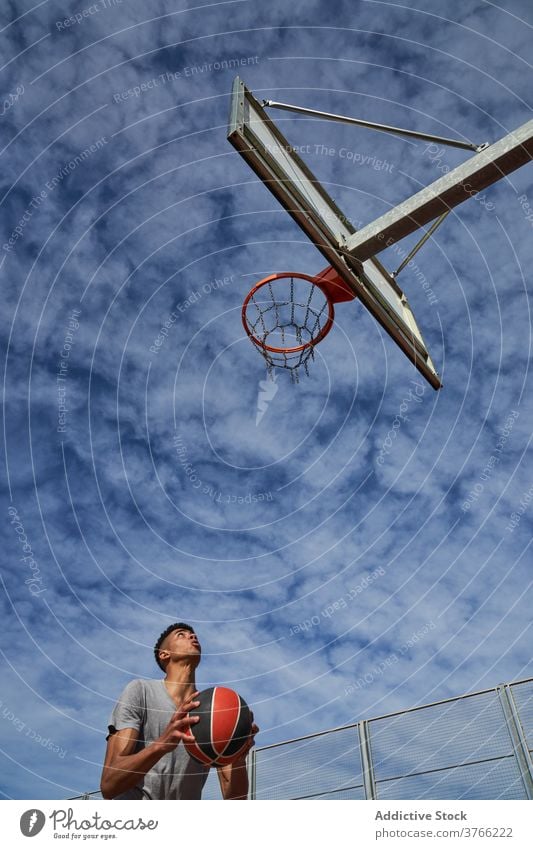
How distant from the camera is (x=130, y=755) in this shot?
5.80 metres

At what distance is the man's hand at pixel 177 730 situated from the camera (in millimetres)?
5852

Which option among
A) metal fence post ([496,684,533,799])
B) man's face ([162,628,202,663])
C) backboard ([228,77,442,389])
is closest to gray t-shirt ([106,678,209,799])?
man's face ([162,628,202,663])

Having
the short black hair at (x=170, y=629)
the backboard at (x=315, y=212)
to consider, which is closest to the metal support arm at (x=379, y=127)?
the backboard at (x=315, y=212)

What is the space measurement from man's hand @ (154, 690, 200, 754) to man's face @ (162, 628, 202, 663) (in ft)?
2.57

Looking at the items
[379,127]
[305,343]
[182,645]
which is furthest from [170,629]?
[379,127]

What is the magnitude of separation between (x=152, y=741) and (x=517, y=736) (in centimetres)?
381

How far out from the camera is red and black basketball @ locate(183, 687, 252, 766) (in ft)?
20.3

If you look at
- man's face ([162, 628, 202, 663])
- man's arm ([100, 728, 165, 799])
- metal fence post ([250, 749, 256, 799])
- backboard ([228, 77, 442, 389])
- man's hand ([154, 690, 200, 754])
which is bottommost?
man's arm ([100, 728, 165, 799])

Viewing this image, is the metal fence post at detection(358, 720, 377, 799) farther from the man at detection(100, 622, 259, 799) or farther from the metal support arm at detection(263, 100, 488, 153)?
the metal support arm at detection(263, 100, 488, 153)

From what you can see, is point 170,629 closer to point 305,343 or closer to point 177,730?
point 177,730

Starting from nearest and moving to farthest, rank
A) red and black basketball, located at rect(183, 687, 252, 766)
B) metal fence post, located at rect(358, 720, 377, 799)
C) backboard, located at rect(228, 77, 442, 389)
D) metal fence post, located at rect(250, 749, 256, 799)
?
red and black basketball, located at rect(183, 687, 252, 766) < backboard, located at rect(228, 77, 442, 389) < metal fence post, located at rect(358, 720, 377, 799) < metal fence post, located at rect(250, 749, 256, 799)

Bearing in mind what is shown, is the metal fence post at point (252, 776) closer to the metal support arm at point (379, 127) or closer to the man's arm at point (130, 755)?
the man's arm at point (130, 755)
